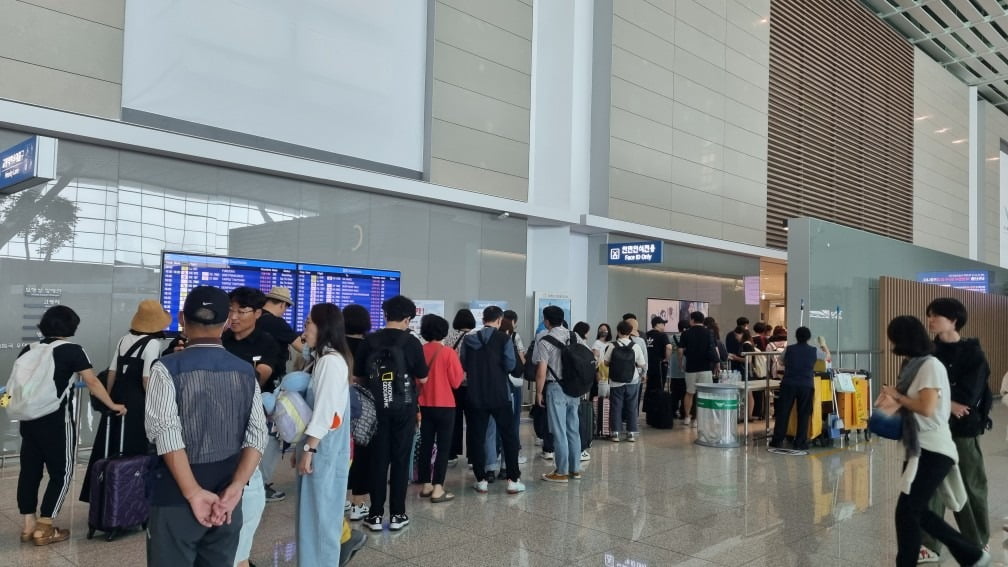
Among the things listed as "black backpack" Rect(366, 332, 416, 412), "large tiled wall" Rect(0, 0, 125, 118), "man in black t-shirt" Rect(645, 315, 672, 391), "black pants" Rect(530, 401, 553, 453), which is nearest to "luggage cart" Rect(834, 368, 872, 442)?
"man in black t-shirt" Rect(645, 315, 672, 391)

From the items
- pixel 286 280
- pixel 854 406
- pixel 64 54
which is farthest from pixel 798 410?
pixel 64 54

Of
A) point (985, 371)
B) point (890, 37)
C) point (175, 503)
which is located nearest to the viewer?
point (175, 503)

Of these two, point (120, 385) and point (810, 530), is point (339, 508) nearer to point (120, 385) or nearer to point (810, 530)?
point (120, 385)

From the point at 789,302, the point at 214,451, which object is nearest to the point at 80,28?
the point at 214,451

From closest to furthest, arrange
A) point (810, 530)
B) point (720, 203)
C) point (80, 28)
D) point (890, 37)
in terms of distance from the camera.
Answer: point (810, 530), point (80, 28), point (720, 203), point (890, 37)

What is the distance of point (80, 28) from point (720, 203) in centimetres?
1172

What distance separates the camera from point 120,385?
4375 mm

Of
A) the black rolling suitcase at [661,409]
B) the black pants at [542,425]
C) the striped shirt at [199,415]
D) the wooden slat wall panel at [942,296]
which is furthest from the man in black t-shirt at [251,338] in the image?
the wooden slat wall panel at [942,296]

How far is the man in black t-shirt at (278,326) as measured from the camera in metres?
4.54

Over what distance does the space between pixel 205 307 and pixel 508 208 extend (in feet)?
28.3

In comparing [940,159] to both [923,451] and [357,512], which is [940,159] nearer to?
[923,451]

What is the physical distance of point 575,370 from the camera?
19.1ft

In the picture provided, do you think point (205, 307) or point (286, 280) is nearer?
point (205, 307)

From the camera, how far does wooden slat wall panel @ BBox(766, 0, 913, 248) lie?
639 inches
